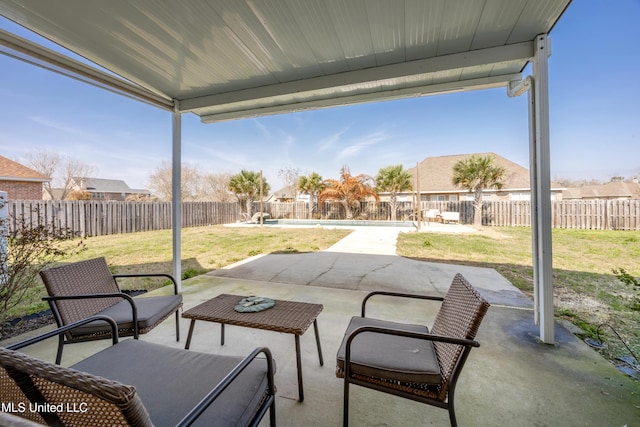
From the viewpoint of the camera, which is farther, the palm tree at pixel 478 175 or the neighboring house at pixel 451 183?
the neighboring house at pixel 451 183

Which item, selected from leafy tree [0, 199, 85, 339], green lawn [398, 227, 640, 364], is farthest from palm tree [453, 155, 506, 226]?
leafy tree [0, 199, 85, 339]

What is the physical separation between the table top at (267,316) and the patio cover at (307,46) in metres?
2.40

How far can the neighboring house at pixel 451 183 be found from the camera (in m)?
16.9

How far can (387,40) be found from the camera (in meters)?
2.48

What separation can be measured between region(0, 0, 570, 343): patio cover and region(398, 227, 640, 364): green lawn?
1119 millimetres

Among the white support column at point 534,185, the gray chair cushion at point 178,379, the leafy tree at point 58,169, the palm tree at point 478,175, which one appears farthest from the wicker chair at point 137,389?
the palm tree at point 478,175

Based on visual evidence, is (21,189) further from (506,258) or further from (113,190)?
(113,190)

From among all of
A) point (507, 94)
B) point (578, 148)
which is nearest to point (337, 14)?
point (507, 94)

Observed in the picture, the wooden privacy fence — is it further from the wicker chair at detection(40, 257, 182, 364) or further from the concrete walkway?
the wicker chair at detection(40, 257, 182, 364)

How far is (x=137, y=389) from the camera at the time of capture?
127cm

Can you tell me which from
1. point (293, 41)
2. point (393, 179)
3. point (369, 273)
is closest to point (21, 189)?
point (293, 41)

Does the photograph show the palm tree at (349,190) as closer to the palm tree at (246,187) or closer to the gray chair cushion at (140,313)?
the palm tree at (246,187)

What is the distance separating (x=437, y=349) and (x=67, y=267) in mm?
2993

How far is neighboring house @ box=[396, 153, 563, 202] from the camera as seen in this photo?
55.3 ft
